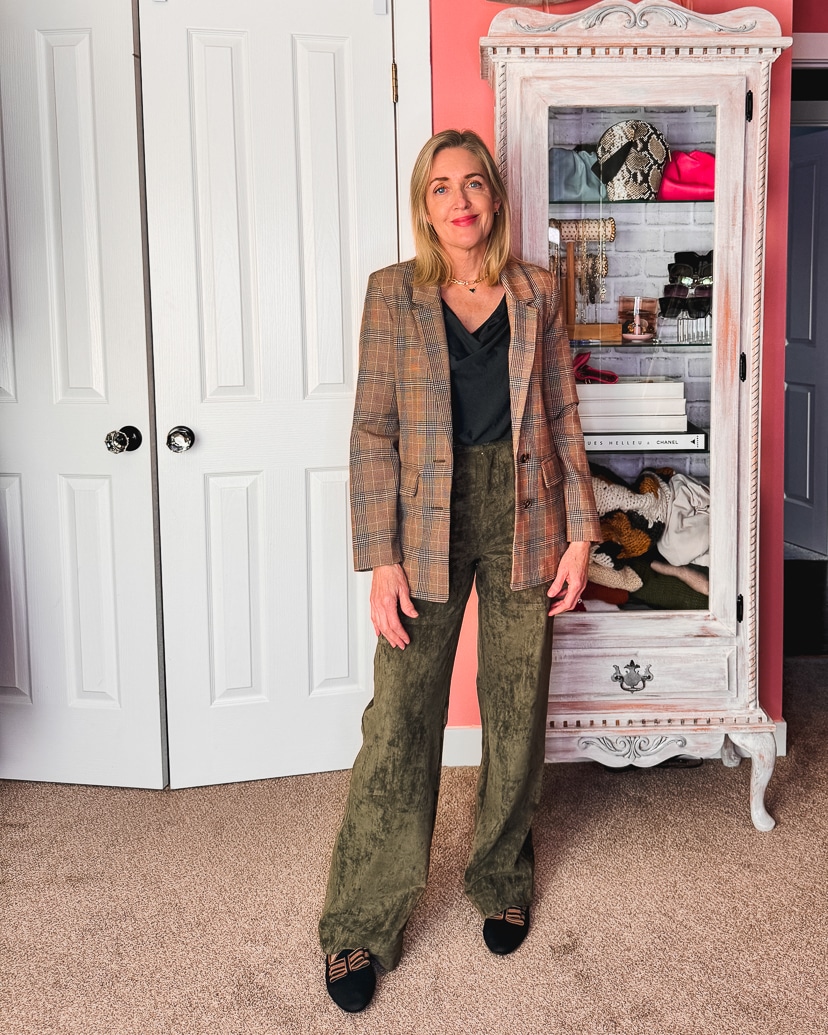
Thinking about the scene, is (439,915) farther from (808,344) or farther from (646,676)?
(808,344)

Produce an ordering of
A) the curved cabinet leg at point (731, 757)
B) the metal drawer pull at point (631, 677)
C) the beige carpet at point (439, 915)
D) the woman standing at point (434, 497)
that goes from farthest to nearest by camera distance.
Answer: the curved cabinet leg at point (731, 757) → the metal drawer pull at point (631, 677) → the woman standing at point (434, 497) → the beige carpet at point (439, 915)

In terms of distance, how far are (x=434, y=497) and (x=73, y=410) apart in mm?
1290

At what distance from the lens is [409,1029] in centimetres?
187

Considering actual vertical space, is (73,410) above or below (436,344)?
below

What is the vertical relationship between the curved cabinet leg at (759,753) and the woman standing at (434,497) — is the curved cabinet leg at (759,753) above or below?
below

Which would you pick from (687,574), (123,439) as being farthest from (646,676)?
(123,439)

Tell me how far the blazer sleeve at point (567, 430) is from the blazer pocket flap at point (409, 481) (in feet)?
1.09

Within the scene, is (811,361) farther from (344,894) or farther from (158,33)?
(344,894)

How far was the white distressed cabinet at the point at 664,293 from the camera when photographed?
2379 mm

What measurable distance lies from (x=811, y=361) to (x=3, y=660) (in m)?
4.55

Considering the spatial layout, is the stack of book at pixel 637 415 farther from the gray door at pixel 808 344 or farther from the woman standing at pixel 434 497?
the gray door at pixel 808 344

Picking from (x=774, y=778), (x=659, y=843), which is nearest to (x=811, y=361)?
(x=774, y=778)

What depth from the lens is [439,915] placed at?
2.24 m

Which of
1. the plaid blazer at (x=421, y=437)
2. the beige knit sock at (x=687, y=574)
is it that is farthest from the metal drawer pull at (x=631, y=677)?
the plaid blazer at (x=421, y=437)
